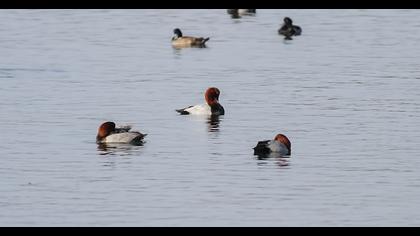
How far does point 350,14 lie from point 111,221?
41.7 meters

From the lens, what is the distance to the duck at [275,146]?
94.5 feet

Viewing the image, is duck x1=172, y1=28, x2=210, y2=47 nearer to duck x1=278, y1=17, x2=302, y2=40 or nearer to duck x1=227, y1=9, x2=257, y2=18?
duck x1=278, y1=17, x2=302, y2=40

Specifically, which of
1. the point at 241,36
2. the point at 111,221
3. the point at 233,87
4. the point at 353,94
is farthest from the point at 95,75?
the point at 111,221

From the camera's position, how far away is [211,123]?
3416 cm

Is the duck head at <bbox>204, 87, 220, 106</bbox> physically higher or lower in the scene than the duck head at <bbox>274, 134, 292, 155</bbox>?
higher

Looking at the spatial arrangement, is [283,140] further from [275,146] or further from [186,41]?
[186,41]

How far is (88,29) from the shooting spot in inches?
2183

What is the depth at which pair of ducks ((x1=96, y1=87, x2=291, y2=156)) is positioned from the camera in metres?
28.9

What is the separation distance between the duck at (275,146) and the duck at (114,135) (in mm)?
2934

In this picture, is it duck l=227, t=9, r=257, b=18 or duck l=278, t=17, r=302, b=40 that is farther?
duck l=227, t=9, r=257, b=18

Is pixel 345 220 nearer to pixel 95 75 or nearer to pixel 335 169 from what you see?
pixel 335 169

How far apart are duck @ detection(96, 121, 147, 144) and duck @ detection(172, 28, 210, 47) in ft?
64.5

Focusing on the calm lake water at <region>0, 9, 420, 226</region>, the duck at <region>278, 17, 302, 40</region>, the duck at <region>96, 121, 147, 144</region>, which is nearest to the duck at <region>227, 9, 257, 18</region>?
the calm lake water at <region>0, 9, 420, 226</region>

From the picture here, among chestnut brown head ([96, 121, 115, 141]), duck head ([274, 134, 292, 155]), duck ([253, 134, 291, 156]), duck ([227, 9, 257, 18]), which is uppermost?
duck ([227, 9, 257, 18])
